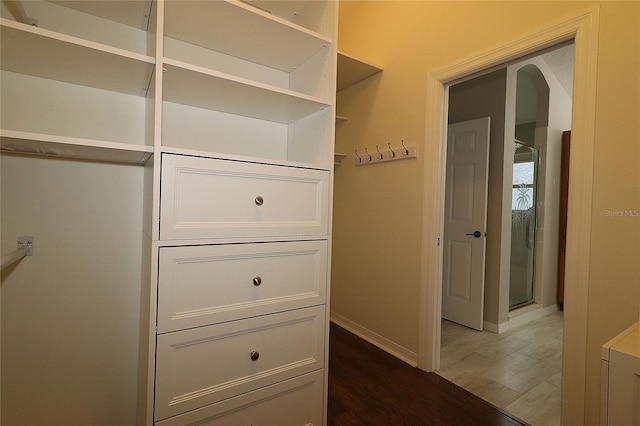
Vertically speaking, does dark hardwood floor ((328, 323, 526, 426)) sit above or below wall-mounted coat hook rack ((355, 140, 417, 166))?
below

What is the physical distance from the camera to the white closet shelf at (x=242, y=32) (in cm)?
127

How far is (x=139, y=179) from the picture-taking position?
4.91 ft

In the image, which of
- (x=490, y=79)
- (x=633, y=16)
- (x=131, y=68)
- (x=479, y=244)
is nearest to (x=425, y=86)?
(x=633, y=16)

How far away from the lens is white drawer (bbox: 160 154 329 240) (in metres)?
1.12

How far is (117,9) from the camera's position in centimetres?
131

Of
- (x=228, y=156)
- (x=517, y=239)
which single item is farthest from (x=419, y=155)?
(x=517, y=239)

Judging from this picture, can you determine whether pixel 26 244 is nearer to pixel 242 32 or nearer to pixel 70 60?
pixel 70 60

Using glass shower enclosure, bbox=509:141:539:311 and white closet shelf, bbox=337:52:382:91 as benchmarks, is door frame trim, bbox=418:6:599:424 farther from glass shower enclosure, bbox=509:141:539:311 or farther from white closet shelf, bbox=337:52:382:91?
glass shower enclosure, bbox=509:141:539:311

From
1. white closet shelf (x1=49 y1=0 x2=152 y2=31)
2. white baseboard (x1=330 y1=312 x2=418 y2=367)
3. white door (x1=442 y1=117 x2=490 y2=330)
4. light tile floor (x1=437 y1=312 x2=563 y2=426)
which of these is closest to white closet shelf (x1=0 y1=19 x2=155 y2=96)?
white closet shelf (x1=49 y1=0 x2=152 y2=31)

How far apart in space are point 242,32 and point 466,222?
2.63 metres

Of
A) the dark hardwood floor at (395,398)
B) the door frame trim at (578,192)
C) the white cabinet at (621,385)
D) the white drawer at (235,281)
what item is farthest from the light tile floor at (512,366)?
the white drawer at (235,281)

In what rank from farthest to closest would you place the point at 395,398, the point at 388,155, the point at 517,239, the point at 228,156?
the point at 517,239 < the point at 388,155 < the point at 395,398 < the point at 228,156

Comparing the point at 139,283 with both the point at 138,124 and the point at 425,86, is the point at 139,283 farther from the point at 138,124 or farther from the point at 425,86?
the point at 425,86

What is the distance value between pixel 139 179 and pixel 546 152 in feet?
13.2
